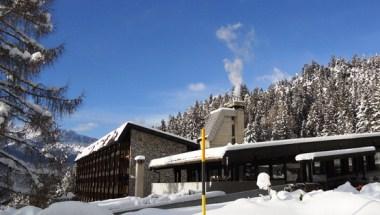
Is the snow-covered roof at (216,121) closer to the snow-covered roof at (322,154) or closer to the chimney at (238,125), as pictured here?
the chimney at (238,125)

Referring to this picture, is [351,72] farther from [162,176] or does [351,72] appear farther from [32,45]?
[32,45]

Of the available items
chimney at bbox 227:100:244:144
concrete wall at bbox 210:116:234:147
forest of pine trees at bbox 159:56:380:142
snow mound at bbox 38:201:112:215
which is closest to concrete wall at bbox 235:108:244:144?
chimney at bbox 227:100:244:144

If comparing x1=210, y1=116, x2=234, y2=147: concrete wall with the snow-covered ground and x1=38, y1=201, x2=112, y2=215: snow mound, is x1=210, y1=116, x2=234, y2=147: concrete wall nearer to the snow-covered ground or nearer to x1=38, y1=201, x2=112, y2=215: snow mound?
the snow-covered ground

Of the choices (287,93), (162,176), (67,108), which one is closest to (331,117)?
(287,93)

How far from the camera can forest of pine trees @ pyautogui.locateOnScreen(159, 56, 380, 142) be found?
5850 cm

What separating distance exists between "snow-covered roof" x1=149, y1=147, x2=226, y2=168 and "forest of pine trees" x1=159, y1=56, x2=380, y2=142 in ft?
103

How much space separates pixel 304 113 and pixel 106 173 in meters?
80.9

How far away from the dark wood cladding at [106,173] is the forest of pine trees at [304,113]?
3080 cm

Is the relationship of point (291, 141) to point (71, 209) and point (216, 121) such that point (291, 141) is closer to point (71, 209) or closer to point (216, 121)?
point (216, 121)

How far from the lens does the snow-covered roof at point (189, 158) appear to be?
62.3 feet

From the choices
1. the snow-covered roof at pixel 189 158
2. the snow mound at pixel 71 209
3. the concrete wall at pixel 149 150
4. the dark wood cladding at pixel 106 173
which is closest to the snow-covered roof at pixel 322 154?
the snow-covered roof at pixel 189 158

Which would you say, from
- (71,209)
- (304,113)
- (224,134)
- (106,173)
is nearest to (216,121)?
(224,134)

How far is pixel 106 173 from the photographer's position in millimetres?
37500

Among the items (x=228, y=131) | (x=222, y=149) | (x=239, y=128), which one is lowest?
(x=222, y=149)
